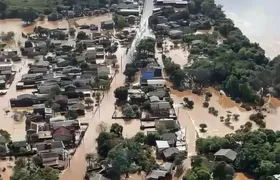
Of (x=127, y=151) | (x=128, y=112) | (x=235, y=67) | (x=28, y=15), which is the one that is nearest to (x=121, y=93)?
(x=128, y=112)

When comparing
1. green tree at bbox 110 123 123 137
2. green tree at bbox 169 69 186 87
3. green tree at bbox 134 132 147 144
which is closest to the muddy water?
green tree at bbox 110 123 123 137

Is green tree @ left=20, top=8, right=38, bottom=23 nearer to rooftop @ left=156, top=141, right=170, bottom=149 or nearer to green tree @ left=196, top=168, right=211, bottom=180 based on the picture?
rooftop @ left=156, top=141, right=170, bottom=149

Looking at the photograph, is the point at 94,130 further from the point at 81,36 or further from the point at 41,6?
the point at 41,6

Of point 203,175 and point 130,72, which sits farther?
point 130,72

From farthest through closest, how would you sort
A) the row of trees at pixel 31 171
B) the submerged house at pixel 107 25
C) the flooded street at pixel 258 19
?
the submerged house at pixel 107 25
the flooded street at pixel 258 19
the row of trees at pixel 31 171

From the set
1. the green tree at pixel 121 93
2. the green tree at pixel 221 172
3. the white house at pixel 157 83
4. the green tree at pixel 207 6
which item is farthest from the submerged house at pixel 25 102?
the green tree at pixel 207 6

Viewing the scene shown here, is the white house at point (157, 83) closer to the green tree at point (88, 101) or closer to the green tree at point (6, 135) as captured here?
the green tree at point (88, 101)
